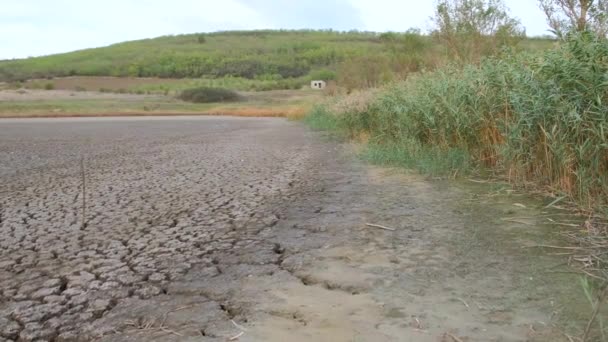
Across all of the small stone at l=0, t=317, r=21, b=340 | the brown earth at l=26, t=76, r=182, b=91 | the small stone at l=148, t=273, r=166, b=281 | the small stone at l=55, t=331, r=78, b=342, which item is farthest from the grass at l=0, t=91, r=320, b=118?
the small stone at l=55, t=331, r=78, b=342

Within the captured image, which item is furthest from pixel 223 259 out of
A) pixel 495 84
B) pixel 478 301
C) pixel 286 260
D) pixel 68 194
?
pixel 495 84

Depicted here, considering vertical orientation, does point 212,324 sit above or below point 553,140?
below

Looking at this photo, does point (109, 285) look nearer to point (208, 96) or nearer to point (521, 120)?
point (521, 120)

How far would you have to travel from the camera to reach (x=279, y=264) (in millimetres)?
3631

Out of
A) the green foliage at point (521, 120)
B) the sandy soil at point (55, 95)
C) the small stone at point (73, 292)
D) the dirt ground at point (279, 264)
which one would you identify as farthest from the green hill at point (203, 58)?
the small stone at point (73, 292)

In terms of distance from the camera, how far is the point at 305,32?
112500mm

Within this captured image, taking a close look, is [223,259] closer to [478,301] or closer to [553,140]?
[478,301]

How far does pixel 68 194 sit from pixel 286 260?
3429 millimetres

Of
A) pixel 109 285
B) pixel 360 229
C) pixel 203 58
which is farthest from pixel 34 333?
pixel 203 58

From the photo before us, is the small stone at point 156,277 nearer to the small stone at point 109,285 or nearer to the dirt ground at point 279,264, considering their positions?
the dirt ground at point 279,264

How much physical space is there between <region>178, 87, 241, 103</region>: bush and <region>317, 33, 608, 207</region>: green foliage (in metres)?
41.2

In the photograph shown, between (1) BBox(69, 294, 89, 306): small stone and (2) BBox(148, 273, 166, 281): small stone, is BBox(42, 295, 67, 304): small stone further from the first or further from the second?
(2) BBox(148, 273, 166, 281): small stone

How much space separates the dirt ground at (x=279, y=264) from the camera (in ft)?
8.77

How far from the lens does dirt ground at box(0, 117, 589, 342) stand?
8.77 feet
